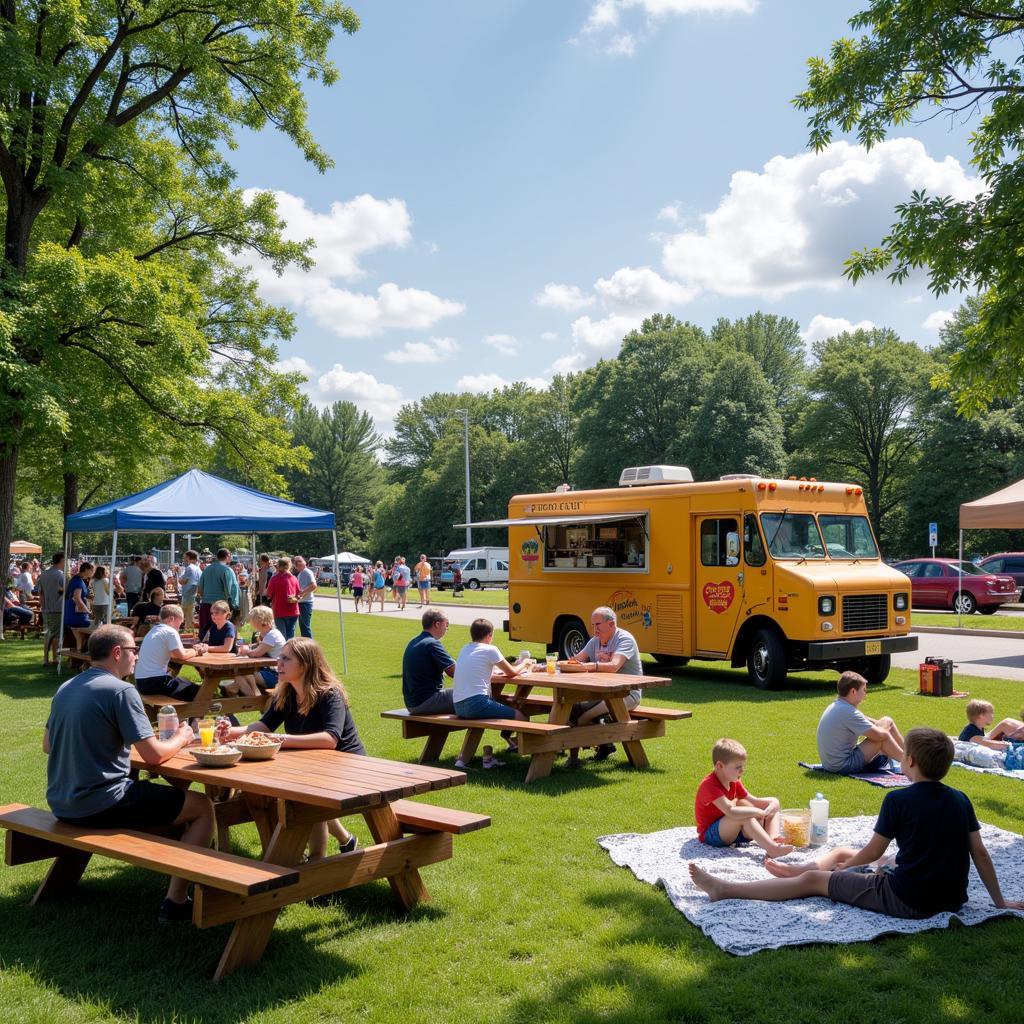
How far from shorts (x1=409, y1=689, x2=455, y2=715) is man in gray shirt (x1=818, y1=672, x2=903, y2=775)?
324 centimetres

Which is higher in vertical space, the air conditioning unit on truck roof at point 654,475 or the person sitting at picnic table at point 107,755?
the air conditioning unit on truck roof at point 654,475

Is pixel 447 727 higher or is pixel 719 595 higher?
pixel 719 595

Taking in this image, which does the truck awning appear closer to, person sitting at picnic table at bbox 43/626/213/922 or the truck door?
the truck door

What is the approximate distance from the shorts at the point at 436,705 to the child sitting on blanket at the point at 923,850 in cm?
417

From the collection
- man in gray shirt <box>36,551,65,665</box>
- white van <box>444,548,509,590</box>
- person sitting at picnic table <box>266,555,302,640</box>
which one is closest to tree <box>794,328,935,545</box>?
white van <box>444,548,509,590</box>

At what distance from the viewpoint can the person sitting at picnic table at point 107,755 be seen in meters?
4.77

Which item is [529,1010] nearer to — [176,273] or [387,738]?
[387,738]

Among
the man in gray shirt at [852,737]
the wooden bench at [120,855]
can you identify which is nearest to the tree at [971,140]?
the man in gray shirt at [852,737]

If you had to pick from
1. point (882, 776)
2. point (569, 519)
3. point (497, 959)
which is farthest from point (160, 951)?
point (569, 519)

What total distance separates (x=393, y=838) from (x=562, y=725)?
3365mm

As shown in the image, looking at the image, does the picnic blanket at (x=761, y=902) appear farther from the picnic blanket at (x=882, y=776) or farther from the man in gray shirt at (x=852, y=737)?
the man in gray shirt at (x=852, y=737)

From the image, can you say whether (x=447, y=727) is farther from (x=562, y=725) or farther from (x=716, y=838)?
(x=716, y=838)

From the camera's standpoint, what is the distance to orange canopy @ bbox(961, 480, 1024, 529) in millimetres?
16453

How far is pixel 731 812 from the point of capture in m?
6.07
